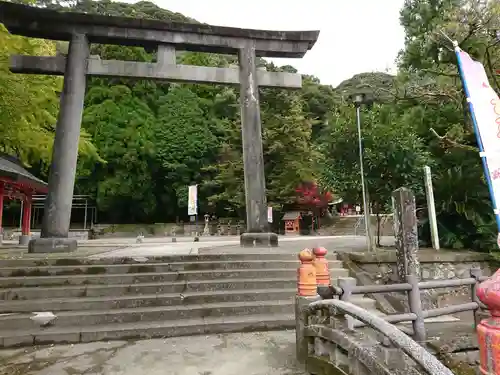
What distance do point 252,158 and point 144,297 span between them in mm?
4795

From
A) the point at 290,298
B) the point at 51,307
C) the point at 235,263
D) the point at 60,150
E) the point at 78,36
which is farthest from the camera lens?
the point at 78,36

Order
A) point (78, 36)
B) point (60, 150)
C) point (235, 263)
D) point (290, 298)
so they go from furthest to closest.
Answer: point (78, 36) → point (60, 150) → point (235, 263) → point (290, 298)

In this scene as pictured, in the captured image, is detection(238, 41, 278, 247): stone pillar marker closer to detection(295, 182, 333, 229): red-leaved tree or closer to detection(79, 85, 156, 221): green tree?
detection(295, 182, 333, 229): red-leaved tree

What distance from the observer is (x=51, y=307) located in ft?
16.9

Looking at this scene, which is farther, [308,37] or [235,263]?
[308,37]

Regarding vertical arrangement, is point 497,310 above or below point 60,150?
below

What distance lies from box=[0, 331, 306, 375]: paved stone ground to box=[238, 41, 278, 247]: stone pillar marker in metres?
4.19

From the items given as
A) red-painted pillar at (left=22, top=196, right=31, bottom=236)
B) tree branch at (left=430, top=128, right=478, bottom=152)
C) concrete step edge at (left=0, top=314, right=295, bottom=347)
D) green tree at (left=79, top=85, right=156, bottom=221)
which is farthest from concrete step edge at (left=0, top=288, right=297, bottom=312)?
green tree at (left=79, top=85, right=156, bottom=221)

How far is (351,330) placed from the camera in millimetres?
3172

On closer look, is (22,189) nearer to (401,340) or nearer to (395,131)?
(395,131)

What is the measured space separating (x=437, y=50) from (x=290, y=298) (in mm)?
8475

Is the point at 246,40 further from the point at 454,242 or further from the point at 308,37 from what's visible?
the point at 454,242

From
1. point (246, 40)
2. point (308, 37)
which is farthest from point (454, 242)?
point (246, 40)

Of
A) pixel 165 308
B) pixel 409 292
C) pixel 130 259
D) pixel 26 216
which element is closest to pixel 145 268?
pixel 130 259
